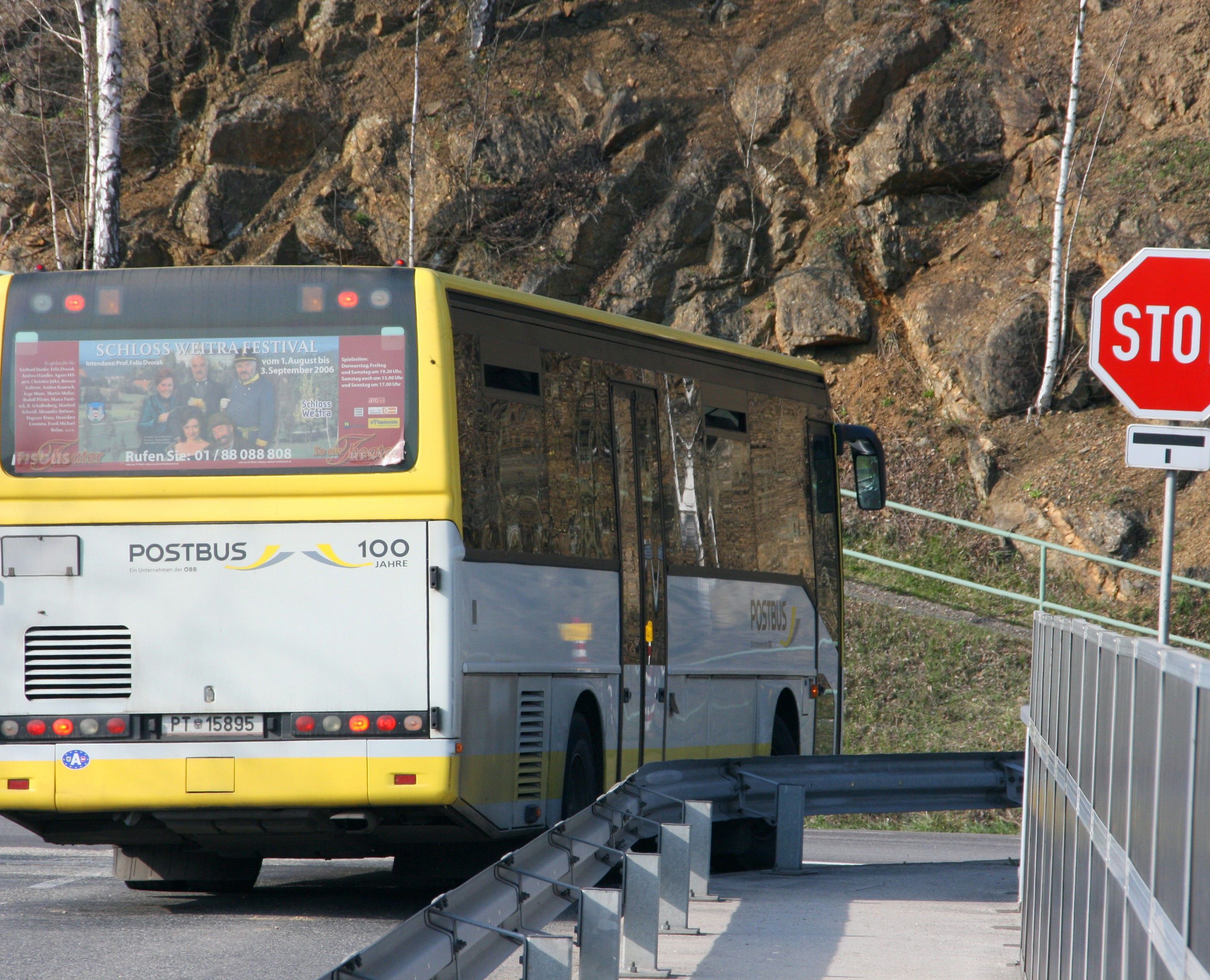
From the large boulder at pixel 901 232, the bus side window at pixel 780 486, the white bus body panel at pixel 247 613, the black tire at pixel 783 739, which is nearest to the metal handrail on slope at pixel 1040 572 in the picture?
the large boulder at pixel 901 232

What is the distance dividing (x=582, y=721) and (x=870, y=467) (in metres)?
5.60

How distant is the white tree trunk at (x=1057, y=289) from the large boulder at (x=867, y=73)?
381 cm

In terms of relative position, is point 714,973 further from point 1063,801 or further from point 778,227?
point 778,227

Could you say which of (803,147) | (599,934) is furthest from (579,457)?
(803,147)

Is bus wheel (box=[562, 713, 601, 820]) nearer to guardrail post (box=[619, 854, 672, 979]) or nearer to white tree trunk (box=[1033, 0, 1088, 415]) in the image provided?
guardrail post (box=[619, 854, 672, 979])

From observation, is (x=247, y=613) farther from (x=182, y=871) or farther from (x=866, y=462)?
(x=866, y=462)

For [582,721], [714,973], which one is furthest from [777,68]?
[714,973]

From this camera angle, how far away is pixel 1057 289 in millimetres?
27312

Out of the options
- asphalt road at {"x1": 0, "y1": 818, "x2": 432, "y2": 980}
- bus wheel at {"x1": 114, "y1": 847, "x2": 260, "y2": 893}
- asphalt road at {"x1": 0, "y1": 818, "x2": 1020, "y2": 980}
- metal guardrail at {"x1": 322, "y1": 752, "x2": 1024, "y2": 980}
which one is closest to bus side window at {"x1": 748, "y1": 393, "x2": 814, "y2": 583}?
metal guardrail at {"x1": 322, "y1": 752, "x2": 1024, "y2": 980}

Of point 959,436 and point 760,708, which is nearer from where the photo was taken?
point 760,708

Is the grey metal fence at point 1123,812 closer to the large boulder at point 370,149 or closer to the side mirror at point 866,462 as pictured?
the side mirror at point 866,462

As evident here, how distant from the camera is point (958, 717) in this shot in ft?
66.5

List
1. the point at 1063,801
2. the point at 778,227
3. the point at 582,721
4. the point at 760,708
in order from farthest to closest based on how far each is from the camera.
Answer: the point at 778,227 < the point at 760,708 < the point at 582,721 < the point at 1063,801

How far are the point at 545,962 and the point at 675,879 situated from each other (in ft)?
11.1
